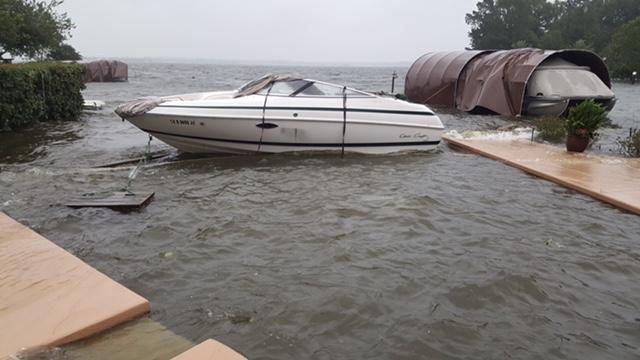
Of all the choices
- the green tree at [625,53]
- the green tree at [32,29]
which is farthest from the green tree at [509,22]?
the green tree at [32,29]

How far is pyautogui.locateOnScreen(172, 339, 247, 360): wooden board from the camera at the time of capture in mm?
3430

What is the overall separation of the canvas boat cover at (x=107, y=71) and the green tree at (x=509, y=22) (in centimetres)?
7220

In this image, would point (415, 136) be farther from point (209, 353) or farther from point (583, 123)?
point (209, 353)

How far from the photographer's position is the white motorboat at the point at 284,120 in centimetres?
1083

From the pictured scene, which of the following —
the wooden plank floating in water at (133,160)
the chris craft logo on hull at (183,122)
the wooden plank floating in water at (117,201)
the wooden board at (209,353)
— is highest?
the chris craft logo on hull at (183,122)

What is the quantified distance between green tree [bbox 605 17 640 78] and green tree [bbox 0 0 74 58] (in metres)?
54.4

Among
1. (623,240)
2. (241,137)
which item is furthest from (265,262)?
(241,137)

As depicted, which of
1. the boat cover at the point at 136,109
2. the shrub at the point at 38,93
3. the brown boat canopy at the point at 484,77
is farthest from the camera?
the brown boat canopy at the point at 484,77

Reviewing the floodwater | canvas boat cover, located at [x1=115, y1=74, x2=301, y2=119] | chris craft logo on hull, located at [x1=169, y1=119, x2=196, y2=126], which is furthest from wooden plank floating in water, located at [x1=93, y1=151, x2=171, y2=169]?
chris craft logo on hull, located at [x1=169, y1=119, x2=196, y2=126]

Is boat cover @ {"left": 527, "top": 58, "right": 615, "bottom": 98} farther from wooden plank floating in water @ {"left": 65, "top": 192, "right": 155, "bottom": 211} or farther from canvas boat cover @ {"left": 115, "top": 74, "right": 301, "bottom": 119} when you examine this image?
wooden plank floating in water @ {"left": 65, "top": 192, "right": 155, "bottom": 211}

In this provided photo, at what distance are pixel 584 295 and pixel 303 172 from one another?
5.98 m

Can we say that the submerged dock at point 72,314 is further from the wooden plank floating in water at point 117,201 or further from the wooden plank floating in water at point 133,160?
the wooden plank floating in water at point 133,160

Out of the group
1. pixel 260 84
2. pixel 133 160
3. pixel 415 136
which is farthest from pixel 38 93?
pixel 415 136

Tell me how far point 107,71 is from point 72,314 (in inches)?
2030
